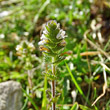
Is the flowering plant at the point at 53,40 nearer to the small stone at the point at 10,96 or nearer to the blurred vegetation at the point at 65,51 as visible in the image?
the blurred vegetation at the point at 65,51

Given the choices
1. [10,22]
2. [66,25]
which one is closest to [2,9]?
[10,22]

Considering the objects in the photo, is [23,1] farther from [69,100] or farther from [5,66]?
[69,100]

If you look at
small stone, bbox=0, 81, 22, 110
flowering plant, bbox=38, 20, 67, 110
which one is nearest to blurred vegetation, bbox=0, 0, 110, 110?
small stone, bbox=0, 81, 22, 110

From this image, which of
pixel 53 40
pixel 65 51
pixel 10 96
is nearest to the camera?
pixel 53 40

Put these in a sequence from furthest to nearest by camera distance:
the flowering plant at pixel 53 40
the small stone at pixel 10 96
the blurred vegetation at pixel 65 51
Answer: the blurred vegetation at pixel 65 51
the small stone at pixel 10 96
the flowering plant at pixel 53 40

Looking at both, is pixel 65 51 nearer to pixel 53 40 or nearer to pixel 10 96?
pixel 10 96

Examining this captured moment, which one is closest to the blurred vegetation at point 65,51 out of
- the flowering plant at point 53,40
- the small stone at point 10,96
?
the small stone at point 10,96

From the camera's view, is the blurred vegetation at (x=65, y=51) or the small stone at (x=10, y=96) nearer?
the small stone at (x=10, y=96)

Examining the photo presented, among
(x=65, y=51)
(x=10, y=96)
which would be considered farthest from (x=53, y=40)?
(x=65, y=51)
